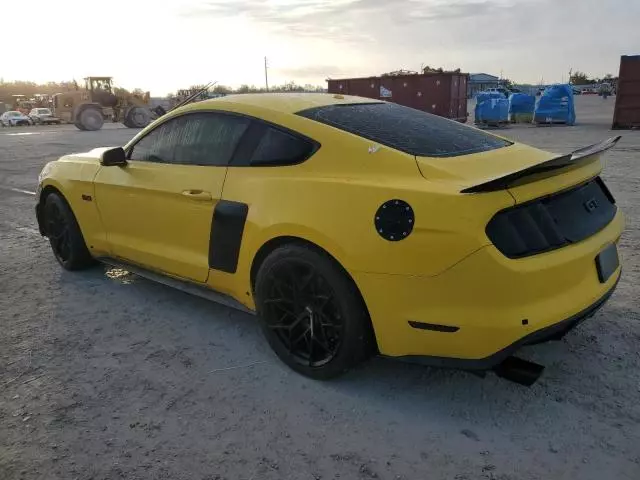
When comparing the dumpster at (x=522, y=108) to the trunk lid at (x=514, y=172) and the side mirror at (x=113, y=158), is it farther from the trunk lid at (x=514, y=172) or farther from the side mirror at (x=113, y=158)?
the side mirror at (x=113, y=158)

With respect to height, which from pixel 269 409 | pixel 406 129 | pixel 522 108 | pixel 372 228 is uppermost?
pixel 406 129

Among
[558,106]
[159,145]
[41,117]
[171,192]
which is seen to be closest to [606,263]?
[171,192]

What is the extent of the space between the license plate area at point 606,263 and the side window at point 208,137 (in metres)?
2.04

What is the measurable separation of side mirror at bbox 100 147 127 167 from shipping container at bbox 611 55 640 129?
19.1m

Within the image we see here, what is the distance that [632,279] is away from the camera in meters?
3.96

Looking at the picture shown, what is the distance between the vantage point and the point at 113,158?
381 centimetres

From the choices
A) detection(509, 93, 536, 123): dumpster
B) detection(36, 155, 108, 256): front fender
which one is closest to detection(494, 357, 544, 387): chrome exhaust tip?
detection(36, 155, 108, 256): front fender

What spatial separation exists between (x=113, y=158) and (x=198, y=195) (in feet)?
3.41

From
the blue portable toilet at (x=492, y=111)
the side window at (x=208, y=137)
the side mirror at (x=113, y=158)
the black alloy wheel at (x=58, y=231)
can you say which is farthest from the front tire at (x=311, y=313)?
A: the blue portable toilet at (x=492, y=111)

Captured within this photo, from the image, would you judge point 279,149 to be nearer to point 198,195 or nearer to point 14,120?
point 198,195

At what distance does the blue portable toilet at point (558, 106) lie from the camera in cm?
2106

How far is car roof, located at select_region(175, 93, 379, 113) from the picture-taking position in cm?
314

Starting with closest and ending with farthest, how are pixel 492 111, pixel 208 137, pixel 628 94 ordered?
pixel 208 137
pixel 628 94
pixel 492 111

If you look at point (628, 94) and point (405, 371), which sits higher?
point (628, 94)
